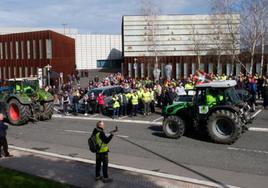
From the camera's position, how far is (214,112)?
13.7 m

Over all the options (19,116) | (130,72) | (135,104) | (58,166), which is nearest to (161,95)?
(135,104)

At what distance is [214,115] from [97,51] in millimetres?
78671

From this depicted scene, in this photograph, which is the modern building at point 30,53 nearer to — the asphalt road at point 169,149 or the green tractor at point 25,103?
the green tractor at point 25,103

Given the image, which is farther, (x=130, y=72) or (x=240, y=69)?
(x=130, y=72)

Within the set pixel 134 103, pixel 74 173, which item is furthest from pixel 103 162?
pixel 134 103

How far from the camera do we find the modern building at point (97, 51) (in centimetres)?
8875

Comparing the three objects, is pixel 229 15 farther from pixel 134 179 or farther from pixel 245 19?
pixel 134 179

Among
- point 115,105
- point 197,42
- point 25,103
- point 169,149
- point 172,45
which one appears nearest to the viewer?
point 169,149

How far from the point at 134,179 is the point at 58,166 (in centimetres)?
262

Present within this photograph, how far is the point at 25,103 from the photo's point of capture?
1933cm

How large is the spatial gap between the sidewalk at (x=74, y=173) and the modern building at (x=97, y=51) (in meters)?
76.3

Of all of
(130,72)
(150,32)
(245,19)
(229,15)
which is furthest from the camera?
(130,72)

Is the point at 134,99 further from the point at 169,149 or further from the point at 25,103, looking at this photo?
the point at 169,149

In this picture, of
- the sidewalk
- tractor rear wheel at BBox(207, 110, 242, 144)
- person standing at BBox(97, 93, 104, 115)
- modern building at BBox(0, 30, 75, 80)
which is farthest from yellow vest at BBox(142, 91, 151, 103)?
modern building at BBox(0, 30, 75, 80)
